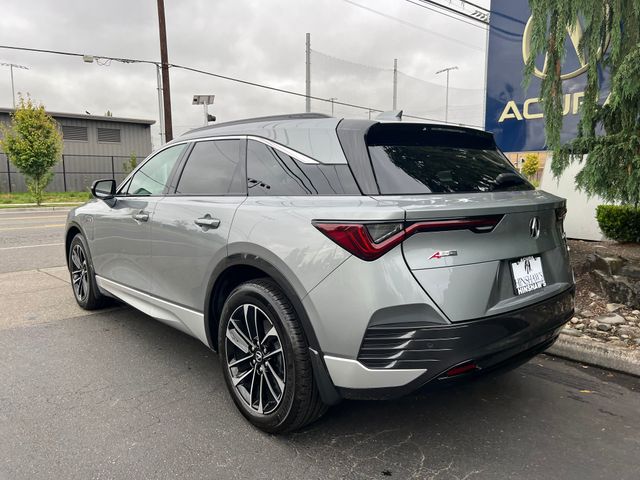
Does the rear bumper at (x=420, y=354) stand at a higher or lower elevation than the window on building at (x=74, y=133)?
lower

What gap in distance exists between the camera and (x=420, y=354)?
2.14 metres

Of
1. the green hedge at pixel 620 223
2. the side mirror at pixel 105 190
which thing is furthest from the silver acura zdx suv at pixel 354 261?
the green hedge at pixel 620 223

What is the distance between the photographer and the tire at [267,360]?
2.43 meters

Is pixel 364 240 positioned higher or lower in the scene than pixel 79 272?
higher

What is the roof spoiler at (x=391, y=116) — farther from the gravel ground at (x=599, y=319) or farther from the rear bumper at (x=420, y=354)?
the gravel ground at (x=599, y=319)

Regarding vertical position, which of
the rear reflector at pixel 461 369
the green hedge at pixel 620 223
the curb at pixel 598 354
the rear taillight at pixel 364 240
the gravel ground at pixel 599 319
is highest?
the rear taillight at pixel 364 240

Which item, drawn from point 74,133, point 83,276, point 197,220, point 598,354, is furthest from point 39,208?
point 598,354

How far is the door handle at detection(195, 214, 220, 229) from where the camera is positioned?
9.67 feet

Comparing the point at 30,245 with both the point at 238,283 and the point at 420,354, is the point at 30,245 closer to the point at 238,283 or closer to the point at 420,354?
the point at 238,283

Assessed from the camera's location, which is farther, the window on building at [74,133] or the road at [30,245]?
the window on building at [74,133]

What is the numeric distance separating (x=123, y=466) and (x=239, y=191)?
1.61 metres

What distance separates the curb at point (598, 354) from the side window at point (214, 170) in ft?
9.16

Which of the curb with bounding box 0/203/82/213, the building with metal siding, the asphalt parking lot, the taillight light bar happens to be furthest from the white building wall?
the building with metal siding

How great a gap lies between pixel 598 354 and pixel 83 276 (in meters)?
4.74
